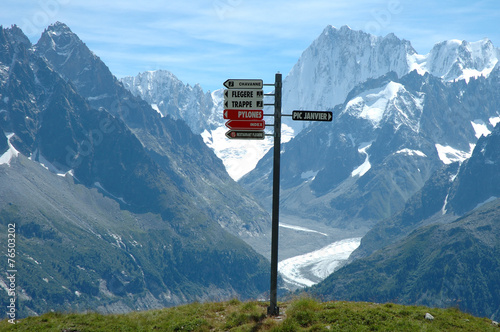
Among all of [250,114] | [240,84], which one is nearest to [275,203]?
[250,114]

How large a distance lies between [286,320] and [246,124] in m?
13.3

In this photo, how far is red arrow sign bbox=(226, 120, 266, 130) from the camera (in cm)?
3616

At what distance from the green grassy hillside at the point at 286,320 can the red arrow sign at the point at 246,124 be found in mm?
12455

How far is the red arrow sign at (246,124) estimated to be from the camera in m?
36.2

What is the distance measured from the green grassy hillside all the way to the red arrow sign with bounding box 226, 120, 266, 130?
1245cm

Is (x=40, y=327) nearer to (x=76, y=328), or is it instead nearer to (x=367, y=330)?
(x=76, y=328)

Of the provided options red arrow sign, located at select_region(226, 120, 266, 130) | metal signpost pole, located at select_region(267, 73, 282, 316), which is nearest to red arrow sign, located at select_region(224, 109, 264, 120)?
red arrow sign, located at select_region(226, 120, 266, 130)

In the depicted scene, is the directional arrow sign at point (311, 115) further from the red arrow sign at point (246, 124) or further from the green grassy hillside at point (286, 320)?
the green grassy hillside at point (286, 320)

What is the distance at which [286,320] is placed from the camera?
3381cm

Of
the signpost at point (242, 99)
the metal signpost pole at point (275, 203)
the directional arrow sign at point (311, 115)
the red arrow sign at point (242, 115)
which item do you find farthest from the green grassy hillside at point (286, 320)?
the signpost at point (242, 99)

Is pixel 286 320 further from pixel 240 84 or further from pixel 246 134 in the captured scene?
pixel 240 84

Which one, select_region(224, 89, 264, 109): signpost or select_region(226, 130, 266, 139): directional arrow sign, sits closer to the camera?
select_region(226, 130, 266, 139): directional arrow sign

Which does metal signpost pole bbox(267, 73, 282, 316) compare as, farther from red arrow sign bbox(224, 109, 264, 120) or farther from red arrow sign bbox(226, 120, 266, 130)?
red arrow sign bbox(224, 109, 264, 120)

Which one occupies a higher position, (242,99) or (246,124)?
(242,99)
